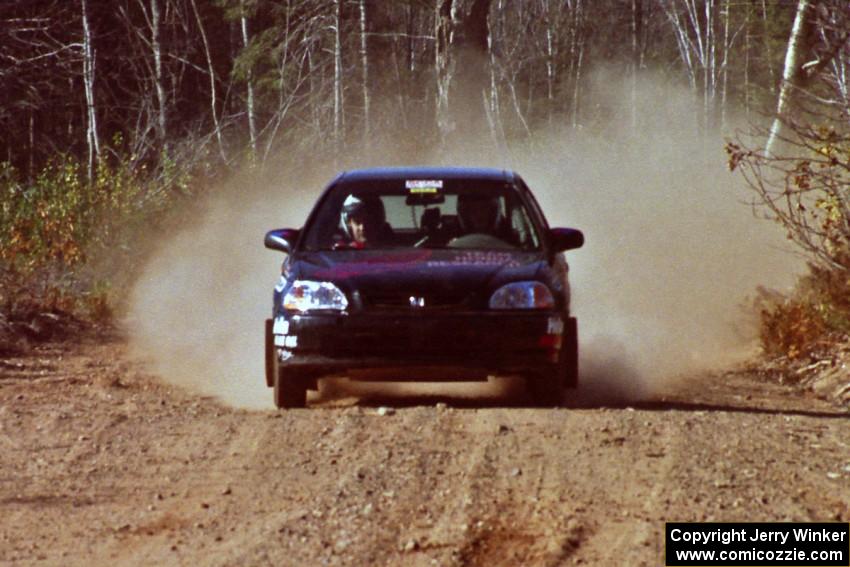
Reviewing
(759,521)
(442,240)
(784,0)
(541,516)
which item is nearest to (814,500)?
(759,521)

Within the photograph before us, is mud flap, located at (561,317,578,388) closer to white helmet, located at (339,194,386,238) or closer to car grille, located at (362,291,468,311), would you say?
car grille, located at (362,291,468,311)

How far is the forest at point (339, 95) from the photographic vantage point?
631 inches

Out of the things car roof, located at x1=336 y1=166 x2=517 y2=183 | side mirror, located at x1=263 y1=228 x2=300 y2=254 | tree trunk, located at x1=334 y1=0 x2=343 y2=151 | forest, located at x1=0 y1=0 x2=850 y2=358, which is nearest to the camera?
side mirror, located at x1=263 y1=228 x2=300 y2=254

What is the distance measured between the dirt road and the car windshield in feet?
3.52

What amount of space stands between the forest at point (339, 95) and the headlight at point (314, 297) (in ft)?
14.3

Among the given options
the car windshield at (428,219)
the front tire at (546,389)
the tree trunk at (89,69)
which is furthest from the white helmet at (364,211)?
the tree trunk at (89,69)

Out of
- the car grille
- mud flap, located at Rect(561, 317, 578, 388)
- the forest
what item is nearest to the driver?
the car grille

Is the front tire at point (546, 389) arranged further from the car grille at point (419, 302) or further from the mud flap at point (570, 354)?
the car grille at point (419, 302)

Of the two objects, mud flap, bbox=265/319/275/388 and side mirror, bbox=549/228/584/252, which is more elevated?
side mirror, bbox=549/228/584/252

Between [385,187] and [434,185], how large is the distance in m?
0.34

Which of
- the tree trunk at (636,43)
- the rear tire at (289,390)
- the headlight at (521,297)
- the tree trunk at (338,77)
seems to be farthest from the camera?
the tree trunk at (636,43)

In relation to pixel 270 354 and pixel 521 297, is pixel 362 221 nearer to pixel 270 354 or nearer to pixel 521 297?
pixel 270 354

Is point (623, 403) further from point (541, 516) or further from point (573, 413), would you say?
point (541, 516)

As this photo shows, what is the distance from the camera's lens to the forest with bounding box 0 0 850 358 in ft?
52.6
